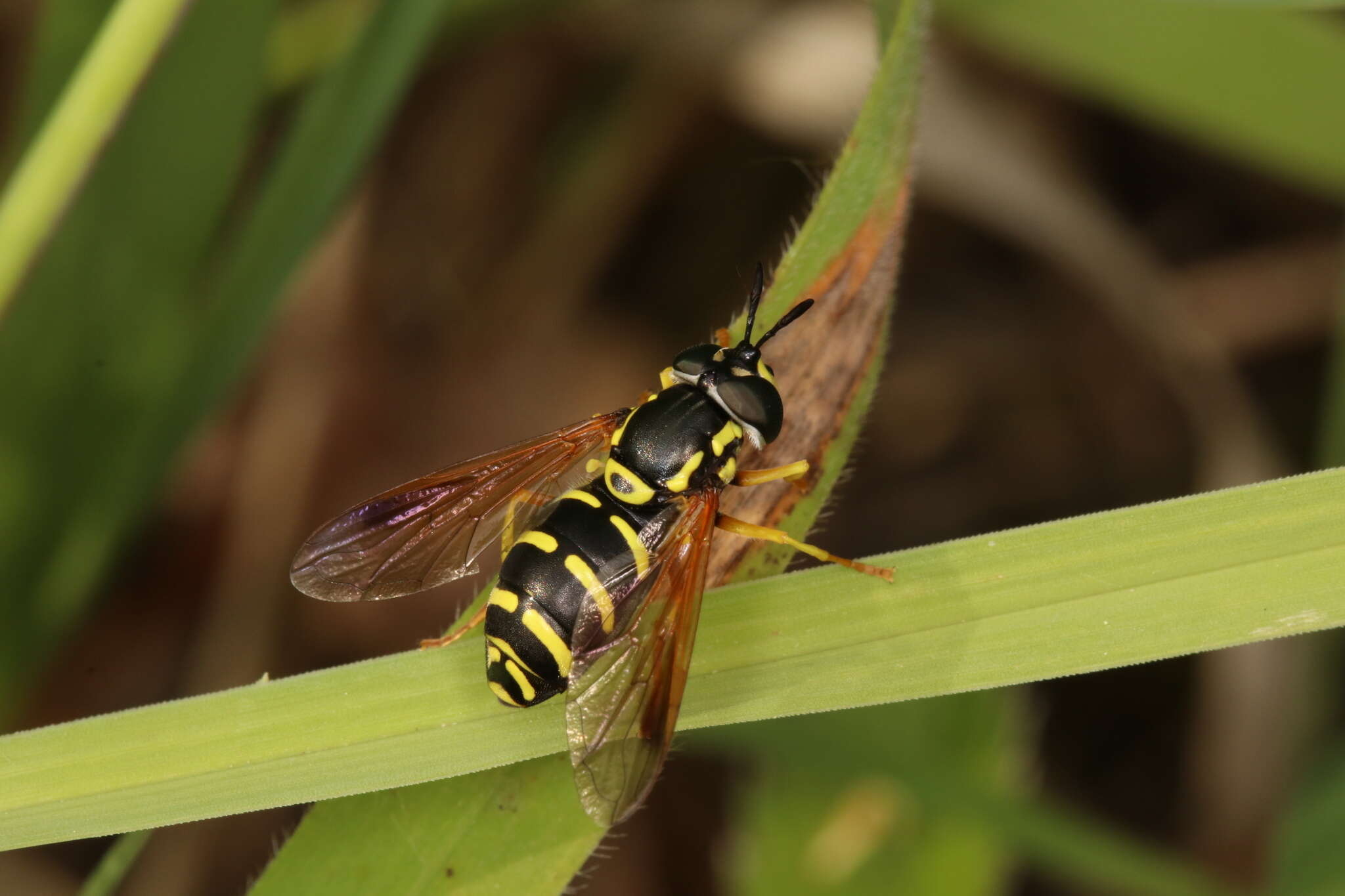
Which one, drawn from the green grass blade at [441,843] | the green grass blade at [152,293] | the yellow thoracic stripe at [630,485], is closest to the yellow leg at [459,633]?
the green grass blade at [441,843]

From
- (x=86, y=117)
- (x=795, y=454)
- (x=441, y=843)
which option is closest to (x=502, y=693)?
(x=441, y=843)

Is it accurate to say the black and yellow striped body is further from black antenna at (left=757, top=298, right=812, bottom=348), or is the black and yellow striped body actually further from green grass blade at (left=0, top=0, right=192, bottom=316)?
green grass blade at (left=0, top=0, right=192, bottom=316)

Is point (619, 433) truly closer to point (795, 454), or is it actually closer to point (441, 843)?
point (795, 454)

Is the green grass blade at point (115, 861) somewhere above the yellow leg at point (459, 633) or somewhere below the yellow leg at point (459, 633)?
below

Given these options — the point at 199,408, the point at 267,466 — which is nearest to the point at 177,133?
the point at 199,408

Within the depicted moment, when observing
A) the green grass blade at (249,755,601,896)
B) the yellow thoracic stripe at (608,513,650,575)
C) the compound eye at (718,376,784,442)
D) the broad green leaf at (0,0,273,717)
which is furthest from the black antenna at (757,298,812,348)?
the broad green leaf at (0,0,273,717)

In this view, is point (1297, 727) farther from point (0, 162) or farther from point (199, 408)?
point (0, 162)

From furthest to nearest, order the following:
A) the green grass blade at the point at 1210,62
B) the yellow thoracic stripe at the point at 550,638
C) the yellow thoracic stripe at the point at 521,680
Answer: the green grass blade at the point at 1210,62 → the yellow thoracic stripe at the point at 550,638 → the yellow thoracic stripe at the point at 521,680

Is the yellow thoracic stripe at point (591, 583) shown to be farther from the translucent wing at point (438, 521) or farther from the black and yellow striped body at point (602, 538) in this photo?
the translucent wing at point (438, 521)
